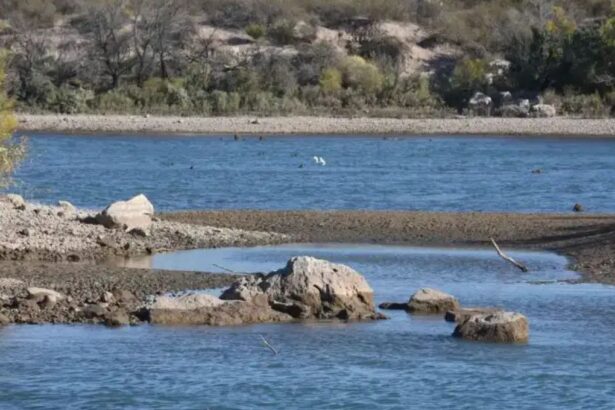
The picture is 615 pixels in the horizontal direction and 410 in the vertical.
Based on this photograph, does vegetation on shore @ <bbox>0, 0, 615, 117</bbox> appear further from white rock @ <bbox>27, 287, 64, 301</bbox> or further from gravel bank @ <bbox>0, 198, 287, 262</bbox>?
white rock @ <bbox>27, 287, 64, 301</bbox>

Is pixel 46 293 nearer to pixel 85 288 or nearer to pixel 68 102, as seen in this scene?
pixel 85 288

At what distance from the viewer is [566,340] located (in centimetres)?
2117

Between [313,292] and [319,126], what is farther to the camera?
[319,126]

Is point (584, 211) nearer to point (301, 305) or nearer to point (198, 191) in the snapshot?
point (198, 191)

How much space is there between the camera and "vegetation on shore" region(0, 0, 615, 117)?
245ft

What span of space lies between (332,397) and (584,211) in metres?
20.5

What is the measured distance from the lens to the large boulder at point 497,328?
20719 mm

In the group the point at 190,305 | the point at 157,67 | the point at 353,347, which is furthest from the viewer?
the point at 157,67

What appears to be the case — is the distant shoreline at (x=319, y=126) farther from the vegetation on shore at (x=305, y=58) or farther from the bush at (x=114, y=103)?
the vegetation on shore at (x=305, y=58)

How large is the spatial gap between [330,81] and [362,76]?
5.29 ft

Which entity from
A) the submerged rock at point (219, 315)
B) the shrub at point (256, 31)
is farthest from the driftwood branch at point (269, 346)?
the shrub at point (256, 31)

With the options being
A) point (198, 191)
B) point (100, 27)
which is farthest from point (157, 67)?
point (198, 191)

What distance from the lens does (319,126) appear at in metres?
70.8

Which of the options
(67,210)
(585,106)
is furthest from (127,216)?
(585,106)
